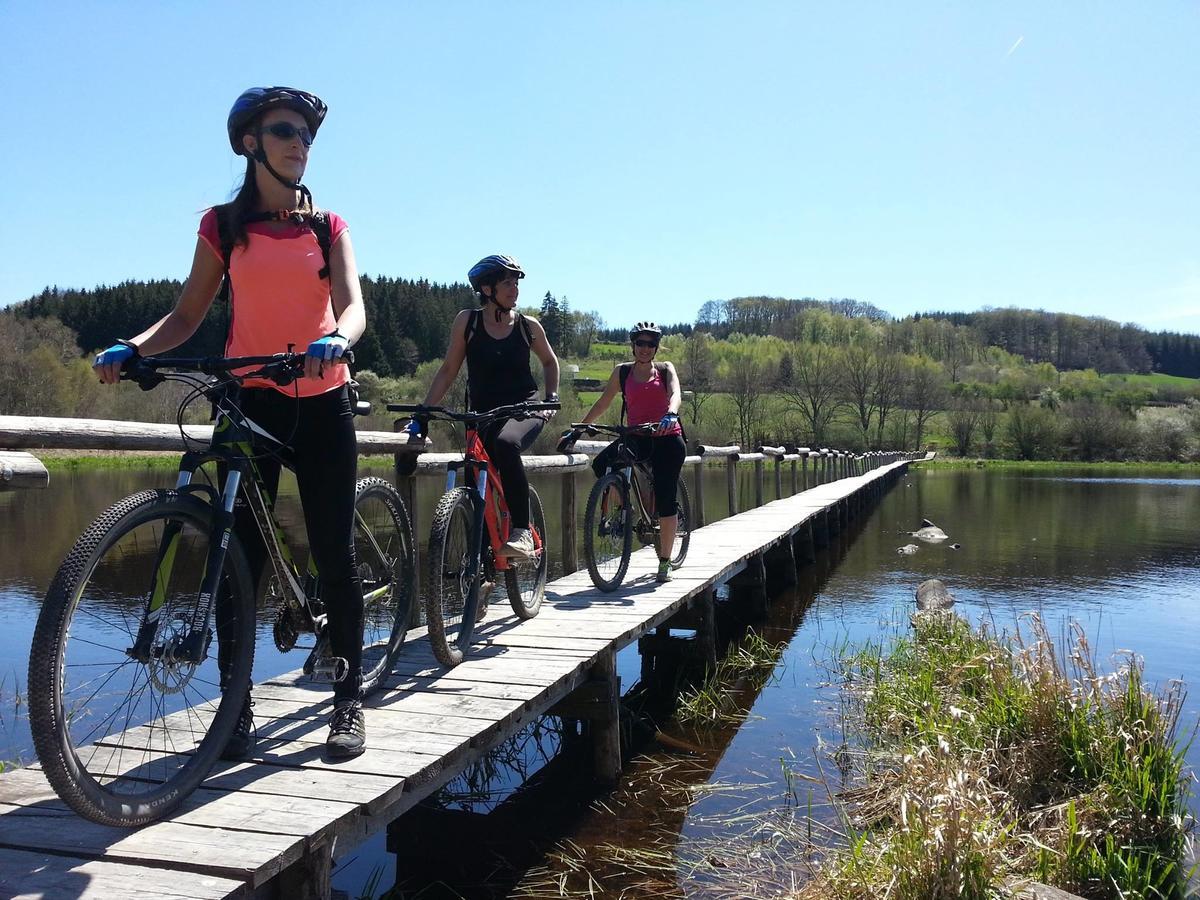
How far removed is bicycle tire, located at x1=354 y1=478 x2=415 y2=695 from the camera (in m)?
3.60

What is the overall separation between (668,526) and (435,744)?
3.84 meters

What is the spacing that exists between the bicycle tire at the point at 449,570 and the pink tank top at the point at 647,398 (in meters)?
2.55

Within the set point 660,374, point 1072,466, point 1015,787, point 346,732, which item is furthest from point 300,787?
point 1072,466

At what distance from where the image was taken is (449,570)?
4.15m

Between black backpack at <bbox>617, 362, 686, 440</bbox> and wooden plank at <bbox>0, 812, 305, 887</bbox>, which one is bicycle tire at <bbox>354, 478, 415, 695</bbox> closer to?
wooden plank at <bbox>0, 812, 305, 887</bbox>

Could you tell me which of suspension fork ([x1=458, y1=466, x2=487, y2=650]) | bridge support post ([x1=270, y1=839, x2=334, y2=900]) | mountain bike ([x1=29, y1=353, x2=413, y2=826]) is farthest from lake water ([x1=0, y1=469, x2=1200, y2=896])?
bridge support post ([x1=270, y1=839, x2=334, y2=900])

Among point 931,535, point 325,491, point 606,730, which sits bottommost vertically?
point 931,535

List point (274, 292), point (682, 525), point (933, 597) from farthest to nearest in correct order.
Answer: point (933, 597) < point (682, 525) < point (274, 292)

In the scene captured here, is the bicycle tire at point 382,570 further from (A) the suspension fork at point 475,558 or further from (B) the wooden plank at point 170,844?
(B) the wooden plank at point 170,844

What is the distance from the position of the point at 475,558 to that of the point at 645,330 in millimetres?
2774

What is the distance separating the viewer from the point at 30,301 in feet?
229

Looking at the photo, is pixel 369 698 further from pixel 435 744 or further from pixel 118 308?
pixel 118 308

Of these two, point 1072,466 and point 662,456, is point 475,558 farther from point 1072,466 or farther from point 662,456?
point 1072,466

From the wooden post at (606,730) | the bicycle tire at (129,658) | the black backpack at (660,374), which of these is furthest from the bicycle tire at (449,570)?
the black backpack at (660,374)
